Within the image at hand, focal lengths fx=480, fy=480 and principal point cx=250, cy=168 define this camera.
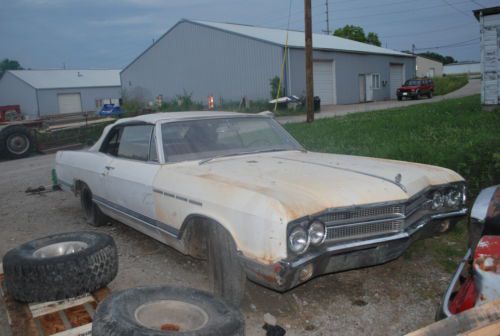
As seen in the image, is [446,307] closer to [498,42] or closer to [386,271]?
[386,271]

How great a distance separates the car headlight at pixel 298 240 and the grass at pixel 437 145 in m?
1.86

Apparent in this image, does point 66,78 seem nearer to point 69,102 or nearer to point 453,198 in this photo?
point 69,102

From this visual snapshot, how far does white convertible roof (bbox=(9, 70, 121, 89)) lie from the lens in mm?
44581

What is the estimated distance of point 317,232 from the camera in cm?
313

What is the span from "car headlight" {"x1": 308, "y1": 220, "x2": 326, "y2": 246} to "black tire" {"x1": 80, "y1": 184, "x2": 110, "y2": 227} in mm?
3367

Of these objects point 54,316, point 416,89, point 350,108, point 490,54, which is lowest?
point 54,316

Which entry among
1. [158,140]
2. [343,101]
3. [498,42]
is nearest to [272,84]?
Result: [343,101]

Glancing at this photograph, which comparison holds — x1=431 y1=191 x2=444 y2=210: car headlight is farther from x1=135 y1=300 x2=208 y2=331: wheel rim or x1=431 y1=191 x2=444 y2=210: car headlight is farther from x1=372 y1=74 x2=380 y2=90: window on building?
x1=372 y1=74 x2=380 y2=90: window on building

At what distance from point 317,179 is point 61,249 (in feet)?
6.87

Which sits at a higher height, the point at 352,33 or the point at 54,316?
the point at 352,33

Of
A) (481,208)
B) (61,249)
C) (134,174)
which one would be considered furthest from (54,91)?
(481,208)

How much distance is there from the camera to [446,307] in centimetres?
267

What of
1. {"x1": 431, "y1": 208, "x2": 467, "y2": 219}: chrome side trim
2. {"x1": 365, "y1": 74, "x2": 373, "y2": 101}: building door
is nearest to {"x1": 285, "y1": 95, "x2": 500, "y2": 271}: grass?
{"x1": 431, "y1": 208, "x2": 467, "y2": 219}: chrome side trim

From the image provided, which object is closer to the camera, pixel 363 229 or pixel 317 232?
pixel 317 232
